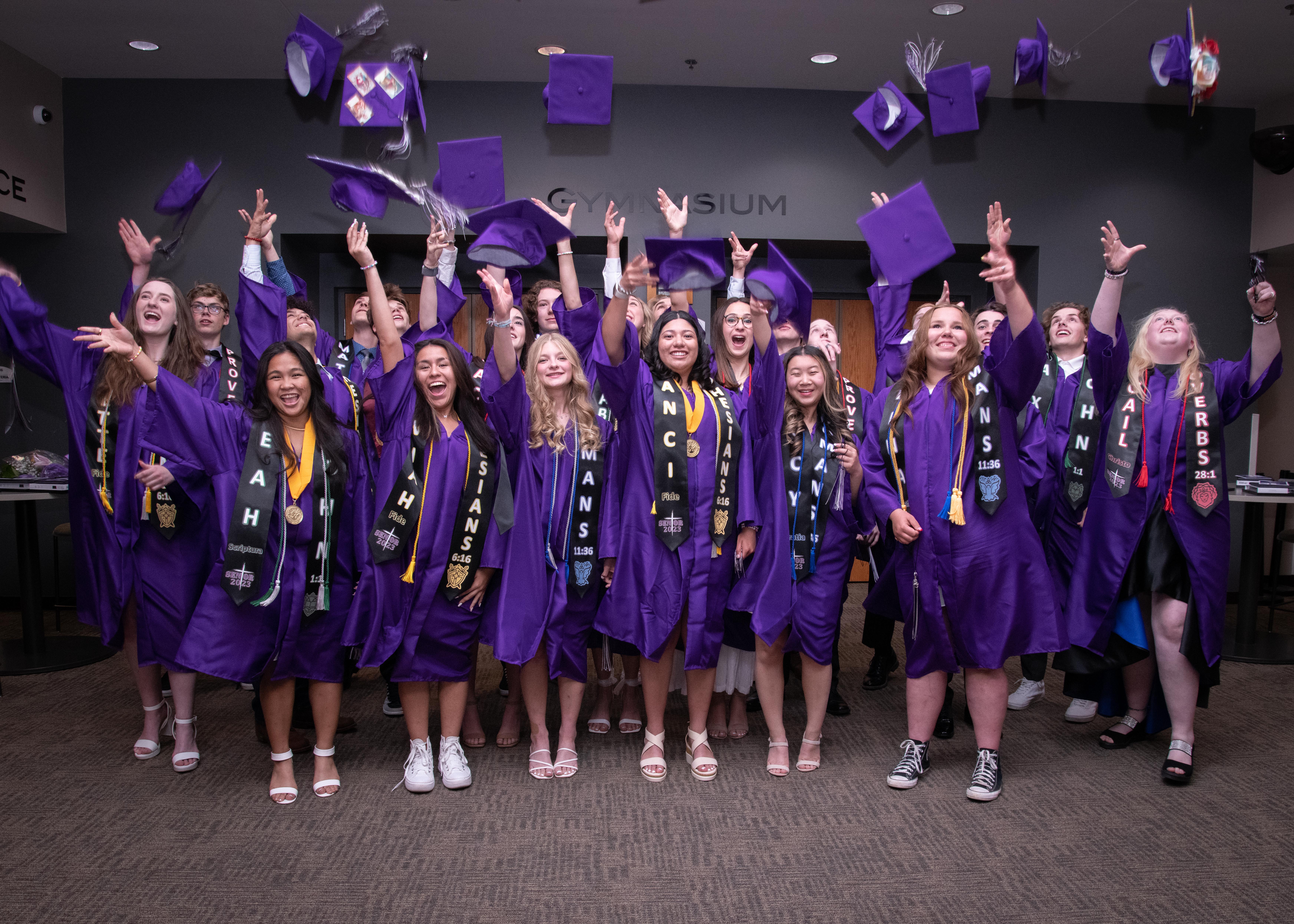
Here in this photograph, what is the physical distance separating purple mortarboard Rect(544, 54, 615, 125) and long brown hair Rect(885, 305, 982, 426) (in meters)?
2.56

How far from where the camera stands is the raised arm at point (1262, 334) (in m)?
2.67

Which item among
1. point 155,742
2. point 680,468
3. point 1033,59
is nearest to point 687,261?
point 680,468

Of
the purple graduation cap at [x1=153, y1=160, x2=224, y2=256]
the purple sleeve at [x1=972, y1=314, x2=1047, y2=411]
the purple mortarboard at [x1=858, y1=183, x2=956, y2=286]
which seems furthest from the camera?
the purple graduation cap at [x1=153, y1=160, x2=224, y2=256]

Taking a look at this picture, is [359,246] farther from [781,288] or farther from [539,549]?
[781,288]

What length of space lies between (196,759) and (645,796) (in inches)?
59.9

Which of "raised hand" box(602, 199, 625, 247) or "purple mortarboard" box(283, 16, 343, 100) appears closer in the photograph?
"raised hand" box(602, 199, 625, 247)

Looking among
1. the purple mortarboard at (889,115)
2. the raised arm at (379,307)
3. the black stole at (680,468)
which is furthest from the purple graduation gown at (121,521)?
the purple mortarboard at (889,115)

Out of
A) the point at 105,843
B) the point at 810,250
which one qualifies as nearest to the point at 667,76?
the point at 810,250

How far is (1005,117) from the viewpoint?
5.29m

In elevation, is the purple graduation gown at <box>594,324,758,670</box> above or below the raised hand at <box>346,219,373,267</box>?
below

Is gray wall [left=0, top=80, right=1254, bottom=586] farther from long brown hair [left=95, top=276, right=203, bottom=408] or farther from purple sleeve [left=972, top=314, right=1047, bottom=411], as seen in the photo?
purple sleeve [left=972, top=314, right=1047, bottom=411]

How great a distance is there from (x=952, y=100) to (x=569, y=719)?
4049 mm

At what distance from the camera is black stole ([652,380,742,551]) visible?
2.67 metres

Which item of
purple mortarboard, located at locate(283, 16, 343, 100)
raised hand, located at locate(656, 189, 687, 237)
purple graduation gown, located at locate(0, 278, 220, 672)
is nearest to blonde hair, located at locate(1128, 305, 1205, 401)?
raised hand, located at locate(656, 189, 687, 237)
